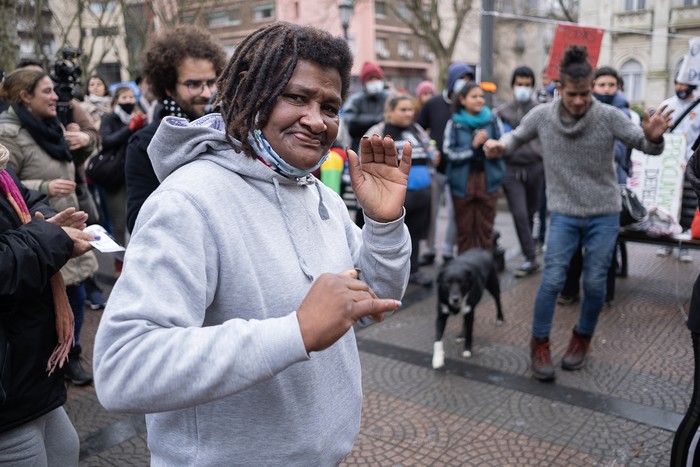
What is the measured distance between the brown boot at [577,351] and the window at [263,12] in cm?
3771

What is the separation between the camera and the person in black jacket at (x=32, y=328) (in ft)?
6.60

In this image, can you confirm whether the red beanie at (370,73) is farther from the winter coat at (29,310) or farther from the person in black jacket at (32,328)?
the winter coat at (29,310)

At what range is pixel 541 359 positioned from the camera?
4.18m

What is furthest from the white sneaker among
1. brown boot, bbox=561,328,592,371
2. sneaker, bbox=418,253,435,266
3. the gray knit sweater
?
sneaker, bbox=418,253,435,266

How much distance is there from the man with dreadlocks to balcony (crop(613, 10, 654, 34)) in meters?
33.8

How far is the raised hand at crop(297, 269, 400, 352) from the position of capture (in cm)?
112

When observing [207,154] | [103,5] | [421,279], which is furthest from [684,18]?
[207,154]

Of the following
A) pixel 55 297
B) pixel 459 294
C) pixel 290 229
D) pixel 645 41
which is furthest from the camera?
pixel 645 41

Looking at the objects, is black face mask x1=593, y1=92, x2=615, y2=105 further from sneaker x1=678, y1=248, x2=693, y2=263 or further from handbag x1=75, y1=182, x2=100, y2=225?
handbag x1=75, y1=182, x2=100, y2=225

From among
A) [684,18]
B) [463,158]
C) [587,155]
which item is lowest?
[463,158]

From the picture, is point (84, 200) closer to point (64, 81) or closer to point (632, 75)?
point (64, 81)

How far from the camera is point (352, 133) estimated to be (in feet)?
23.7

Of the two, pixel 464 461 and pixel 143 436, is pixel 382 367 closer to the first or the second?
pixel 464 461

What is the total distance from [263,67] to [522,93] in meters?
→ 6.59
